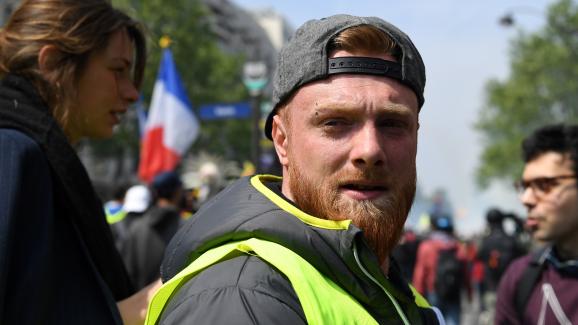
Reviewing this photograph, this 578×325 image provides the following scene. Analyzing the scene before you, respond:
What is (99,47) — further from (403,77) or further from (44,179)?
(403,77)

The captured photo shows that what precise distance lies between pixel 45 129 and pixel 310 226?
969mm

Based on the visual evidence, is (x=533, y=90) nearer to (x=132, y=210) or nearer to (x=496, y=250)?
(x=496, y=250)

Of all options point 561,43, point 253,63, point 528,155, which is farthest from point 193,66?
point 528,155

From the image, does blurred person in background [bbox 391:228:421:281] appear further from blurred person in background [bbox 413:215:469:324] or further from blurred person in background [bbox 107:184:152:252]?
blurred person in background [bbox 107:184:152:252]

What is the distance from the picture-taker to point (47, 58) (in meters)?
2.63

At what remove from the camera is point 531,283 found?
3713 millimetres

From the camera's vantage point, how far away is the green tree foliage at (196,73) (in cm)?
4916

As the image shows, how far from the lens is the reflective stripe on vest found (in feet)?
5.39

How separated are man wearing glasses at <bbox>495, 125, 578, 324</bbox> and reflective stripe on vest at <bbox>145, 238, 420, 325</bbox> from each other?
2084 mm

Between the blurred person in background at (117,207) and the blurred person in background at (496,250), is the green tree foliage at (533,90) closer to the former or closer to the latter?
the blurred person in background at (496,250)

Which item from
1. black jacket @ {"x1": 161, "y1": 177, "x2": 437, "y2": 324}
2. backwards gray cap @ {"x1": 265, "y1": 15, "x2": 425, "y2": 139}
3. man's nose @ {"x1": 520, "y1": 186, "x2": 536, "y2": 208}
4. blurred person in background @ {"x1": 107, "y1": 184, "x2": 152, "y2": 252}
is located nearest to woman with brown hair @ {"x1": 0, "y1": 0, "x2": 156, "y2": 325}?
black jacket @ {"x1": 161, "y1": 177, "x2": 437, "y2": 324}

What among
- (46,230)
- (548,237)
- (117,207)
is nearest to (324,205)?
(46,230)

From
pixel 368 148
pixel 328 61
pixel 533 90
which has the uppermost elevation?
pixel 328 61

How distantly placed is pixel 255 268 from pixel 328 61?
0.53 m
